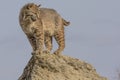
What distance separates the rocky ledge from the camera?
1227 centimetres

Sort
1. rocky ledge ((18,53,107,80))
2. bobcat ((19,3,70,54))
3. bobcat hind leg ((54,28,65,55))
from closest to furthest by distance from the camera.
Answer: rocky ledge ((18,53,107,80)) < bobcat ((19,3,70,54)) < bobcat hind leg ((54,28,65,55))

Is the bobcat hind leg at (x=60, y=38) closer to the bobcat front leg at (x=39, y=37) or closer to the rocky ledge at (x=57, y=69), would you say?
the bobcat front leg at (x=39, y=37)

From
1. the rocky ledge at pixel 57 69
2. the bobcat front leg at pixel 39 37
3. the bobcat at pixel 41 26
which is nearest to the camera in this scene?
the rocky ledge at pixel 57 69

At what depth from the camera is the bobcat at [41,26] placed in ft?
53.8

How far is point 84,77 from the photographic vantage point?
43.6 feet

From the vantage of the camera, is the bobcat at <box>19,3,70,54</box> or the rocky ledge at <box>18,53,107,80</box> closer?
the rocky ledge at <box>18,53,107,80</box>

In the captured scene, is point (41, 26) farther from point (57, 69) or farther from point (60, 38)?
point (57, 69)

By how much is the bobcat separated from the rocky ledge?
2.08 m

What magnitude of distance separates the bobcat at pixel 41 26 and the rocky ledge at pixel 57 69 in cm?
208

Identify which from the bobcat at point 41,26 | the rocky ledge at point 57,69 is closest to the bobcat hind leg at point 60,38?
the bobcat at point 41,26

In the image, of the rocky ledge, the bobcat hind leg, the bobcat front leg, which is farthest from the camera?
the bobcat hind leg

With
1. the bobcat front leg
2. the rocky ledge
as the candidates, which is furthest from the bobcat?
the rocky ledge

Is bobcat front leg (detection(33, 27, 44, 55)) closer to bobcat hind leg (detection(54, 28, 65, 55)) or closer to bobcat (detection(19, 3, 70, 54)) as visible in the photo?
bobcat (detection(19, 3, 70, 54))

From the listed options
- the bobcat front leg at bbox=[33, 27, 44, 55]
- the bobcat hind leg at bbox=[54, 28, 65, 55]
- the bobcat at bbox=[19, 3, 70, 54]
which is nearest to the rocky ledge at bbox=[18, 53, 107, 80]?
the bobcat at bbox=[19, 3, 70, 54]
